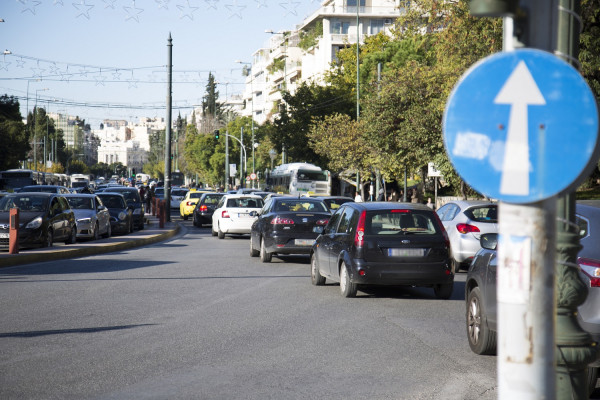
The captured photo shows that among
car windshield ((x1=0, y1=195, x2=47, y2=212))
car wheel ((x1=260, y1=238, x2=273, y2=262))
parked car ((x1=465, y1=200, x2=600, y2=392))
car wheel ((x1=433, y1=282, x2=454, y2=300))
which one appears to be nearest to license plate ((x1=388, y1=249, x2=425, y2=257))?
car wheel ((x1=433, y1=282, x2=454, y2=300))

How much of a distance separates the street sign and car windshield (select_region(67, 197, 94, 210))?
86.2 feet

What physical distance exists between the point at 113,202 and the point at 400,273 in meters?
22.5

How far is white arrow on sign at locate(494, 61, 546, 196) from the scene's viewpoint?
3.68 meters

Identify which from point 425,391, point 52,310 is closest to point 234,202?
point 52,310

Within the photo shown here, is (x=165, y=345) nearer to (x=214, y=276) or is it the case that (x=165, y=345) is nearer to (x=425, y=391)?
(x=425, y=391)

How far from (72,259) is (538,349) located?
18397mm

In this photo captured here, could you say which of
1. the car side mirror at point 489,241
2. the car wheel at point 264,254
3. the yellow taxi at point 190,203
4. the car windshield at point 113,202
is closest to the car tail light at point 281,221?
the car wheel at point 264,254

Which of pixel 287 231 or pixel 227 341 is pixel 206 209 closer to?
pixel 287 231

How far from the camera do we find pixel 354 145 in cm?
5266

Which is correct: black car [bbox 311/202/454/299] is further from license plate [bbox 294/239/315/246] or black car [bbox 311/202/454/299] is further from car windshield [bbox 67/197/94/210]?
car windshield [bbox 67/197/94/210]

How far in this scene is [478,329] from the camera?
350 inches

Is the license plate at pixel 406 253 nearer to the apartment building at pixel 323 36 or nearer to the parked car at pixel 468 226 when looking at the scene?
the parked car at pixel 468 226

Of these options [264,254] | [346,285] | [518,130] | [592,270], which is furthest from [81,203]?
[518,130]

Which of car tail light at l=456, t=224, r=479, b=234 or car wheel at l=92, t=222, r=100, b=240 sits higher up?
car tail light at l=456, t=224, r=479, b=234
